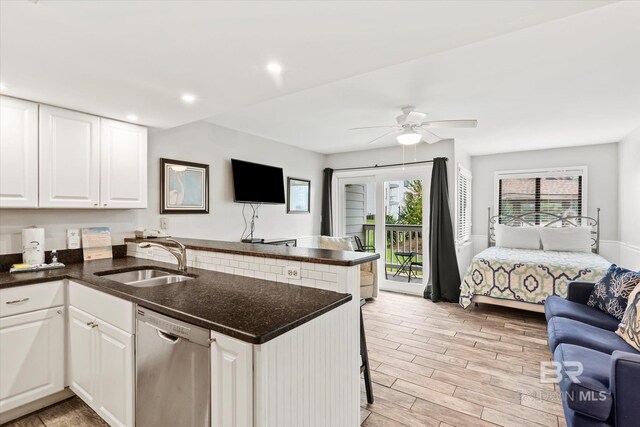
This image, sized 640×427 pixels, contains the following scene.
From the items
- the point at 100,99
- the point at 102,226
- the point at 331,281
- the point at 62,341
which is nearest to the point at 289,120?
the point at 100,99

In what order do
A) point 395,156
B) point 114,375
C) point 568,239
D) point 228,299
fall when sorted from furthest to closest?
point 395,156 < point 568,239 < point 114,375 < point 228,299

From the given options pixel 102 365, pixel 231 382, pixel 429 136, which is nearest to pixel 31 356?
pixel 102 365

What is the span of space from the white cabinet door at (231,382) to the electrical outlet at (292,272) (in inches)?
26.3

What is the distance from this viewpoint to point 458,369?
2748 millimetres

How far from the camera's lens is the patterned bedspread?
12.3 ft

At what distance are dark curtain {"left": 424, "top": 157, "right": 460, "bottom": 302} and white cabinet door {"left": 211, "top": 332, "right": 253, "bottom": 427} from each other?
13.5 ft

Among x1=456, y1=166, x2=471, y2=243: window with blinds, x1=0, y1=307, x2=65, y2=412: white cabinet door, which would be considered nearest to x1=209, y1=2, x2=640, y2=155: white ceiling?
x1=456, y1=166, x2=471, y2=243: window with blinds

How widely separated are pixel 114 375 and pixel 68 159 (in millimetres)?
1778

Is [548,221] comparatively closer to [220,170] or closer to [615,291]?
[615,291]

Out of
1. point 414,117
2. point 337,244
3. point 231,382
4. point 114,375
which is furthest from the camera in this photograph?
point 337,244

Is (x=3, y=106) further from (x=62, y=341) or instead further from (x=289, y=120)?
→ (x=289, y=120)

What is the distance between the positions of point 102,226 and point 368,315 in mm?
3205

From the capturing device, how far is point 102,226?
3.00 m

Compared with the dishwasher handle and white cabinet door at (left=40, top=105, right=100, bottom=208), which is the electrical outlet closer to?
the dishwasher handle
